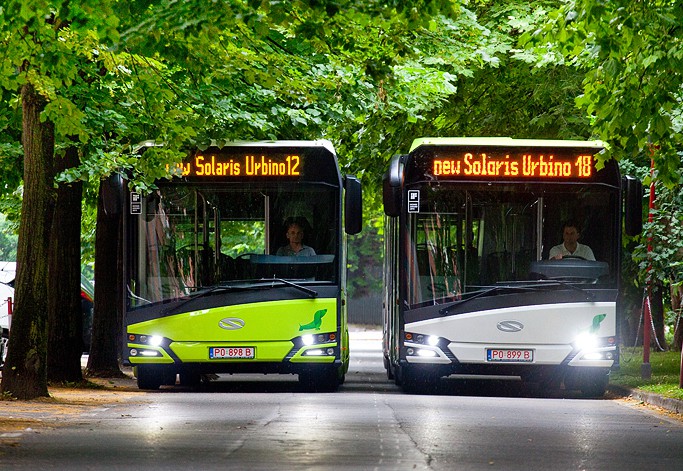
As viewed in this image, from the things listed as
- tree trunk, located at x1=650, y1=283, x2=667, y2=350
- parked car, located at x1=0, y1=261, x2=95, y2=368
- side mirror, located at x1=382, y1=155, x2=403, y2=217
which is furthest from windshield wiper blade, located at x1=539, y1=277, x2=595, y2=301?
tree trunk, located at x1=650, y1=283, x2=667, y2=350

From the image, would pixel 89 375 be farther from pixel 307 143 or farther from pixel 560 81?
pixel 560 81

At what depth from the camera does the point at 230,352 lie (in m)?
19.2

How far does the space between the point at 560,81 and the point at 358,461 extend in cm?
1604

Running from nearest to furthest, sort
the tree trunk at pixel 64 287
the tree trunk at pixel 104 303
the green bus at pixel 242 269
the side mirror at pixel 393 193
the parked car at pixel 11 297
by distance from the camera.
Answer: the side mirror at pixel 393 193, the green bus at pixel 242 269, the tree trunk at pixel 64 287, the tree trunk at pixel 104 303, the parked car at pixel 11 297

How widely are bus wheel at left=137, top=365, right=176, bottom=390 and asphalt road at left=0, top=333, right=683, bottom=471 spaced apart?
38 cm

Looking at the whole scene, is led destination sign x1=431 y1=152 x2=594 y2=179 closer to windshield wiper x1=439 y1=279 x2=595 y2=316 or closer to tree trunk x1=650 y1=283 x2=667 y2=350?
windshield wiper x1=439 y1=279 x2=595 y2=316

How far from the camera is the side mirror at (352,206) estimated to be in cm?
1861

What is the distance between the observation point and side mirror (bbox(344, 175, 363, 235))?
1861cm

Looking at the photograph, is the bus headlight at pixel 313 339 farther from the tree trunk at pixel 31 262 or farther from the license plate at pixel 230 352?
the tree trunk at pixel 31 262

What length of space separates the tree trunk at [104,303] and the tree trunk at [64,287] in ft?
10.6

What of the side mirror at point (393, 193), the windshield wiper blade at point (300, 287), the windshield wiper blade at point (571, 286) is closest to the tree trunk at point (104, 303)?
the windshield wiper blade at point (300, 287)

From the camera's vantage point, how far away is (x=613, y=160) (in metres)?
18.8

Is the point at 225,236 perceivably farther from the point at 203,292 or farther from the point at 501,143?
the point at 501,143

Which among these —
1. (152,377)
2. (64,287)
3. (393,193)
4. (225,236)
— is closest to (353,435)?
(393,193)
